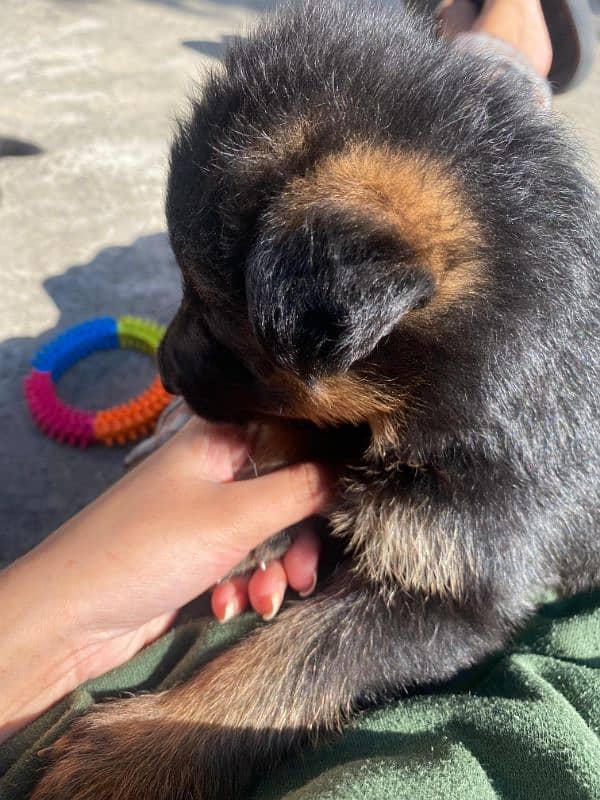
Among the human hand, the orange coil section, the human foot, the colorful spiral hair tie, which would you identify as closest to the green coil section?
the colorful spiral hair tie

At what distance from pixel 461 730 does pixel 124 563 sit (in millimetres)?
887

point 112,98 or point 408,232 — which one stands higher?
point 408,232

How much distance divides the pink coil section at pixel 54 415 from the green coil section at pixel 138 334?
1.36 feet

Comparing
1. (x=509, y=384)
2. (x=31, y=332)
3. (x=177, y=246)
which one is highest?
(x=509, y=384)

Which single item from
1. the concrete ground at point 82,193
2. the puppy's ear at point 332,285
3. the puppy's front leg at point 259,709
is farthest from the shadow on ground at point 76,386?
the puppy's ear at point 332,285

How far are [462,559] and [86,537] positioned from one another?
3.16 feet

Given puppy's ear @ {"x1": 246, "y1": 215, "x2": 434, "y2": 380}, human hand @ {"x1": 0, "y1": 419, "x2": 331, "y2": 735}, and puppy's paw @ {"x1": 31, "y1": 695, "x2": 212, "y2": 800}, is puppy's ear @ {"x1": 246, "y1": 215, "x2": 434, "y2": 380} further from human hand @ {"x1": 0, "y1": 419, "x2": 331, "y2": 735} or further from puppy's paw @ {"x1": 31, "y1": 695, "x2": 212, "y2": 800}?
puppy's paw @ {"x1": 31, "y1": 695, "x2": 212, "y2": 800}

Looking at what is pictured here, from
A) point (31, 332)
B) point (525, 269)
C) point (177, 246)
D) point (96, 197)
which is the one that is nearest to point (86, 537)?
point (177, 246)

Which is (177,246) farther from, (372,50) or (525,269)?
(525,269)

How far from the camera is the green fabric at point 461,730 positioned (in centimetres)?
121

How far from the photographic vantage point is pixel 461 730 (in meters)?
1.42

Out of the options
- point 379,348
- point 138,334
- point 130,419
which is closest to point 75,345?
point 138,334

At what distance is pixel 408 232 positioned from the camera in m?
1.19

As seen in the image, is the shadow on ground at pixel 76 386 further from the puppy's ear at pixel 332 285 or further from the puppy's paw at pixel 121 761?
the puppy's ear at pixel 332 285
